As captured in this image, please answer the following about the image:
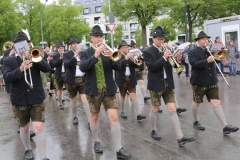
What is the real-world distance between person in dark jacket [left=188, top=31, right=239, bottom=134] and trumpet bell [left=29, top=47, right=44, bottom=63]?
317 centimetres

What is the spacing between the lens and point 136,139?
6020 mm

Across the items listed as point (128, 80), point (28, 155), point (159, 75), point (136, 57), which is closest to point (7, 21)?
point (136, 57)

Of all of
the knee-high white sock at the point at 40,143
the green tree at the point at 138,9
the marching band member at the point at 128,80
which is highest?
the green tree at the point at 138,9

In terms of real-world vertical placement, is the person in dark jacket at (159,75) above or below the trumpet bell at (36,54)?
below

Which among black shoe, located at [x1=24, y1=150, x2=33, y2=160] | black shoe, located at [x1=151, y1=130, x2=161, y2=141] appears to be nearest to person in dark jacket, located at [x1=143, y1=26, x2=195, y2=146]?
black shoe, located at [x1=151, y1=130, x2=161, y2=141]

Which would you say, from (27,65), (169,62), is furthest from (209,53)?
(27,65)

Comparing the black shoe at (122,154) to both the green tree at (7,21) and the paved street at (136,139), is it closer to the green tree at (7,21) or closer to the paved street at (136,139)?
the paved street at (136,139)

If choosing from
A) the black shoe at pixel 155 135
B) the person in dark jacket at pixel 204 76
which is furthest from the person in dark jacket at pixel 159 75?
the person in dark jacket at pixel 204 76

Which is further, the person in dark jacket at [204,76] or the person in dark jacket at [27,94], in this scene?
the person in dark jacket at [204,76]

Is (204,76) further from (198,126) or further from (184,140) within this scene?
(184,140)

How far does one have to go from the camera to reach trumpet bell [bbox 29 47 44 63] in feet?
14.8

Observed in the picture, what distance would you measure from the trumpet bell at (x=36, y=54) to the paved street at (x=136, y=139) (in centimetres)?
183

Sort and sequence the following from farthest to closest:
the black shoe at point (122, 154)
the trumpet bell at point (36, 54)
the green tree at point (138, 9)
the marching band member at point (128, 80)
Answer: the green tree at point (138, 9) → the marching band member at point (128, 80) → the black shoe at point (122, 154) → the trumpet bell at point (36, 54)

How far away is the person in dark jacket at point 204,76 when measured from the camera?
6.06 metres
